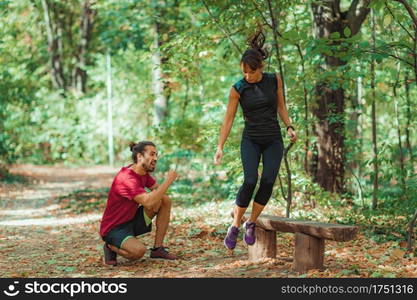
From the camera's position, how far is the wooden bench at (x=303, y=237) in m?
5.28

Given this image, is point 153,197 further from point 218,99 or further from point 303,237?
point 218,99

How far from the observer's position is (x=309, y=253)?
222 inches

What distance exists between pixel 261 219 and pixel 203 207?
4.88 m

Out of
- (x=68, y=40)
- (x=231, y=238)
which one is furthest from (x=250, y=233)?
(x=68, y=40)

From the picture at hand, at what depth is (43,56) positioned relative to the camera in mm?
27875

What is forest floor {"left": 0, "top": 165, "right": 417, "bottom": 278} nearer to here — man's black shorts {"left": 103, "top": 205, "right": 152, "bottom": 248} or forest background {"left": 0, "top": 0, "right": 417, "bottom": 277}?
forest background {"left": 0, "top": 0, "right": 417, "bottom": 277}

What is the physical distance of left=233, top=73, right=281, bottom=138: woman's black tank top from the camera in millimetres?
5703

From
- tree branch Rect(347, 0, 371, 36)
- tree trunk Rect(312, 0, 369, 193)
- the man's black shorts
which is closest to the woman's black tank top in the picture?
the man's black shorts

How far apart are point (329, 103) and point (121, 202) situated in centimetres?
474

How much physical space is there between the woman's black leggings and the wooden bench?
0.42m

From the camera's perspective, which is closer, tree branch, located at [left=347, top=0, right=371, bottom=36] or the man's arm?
the man's arm

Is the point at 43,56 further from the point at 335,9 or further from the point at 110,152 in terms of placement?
the point at 335,9

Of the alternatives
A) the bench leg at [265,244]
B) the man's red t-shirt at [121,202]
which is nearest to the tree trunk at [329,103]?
the bench leg at [265,244]

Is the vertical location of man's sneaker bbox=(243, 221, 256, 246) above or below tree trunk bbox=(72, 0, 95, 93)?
below
